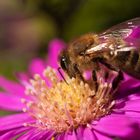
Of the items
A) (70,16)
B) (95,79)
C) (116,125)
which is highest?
(70,16)

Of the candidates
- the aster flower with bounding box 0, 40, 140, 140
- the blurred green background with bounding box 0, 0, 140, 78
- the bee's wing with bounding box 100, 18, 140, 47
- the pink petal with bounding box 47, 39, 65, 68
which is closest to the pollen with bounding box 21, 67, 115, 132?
the aster flower with bounding box 0, 40, 140, 140

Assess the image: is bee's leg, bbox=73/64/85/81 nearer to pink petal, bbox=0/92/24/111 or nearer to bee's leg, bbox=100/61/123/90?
bee's leg, bbox=100/61/123/90

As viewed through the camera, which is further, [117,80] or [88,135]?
[117,80]

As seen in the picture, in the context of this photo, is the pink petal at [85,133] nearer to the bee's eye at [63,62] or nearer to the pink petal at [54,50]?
the bee's eye at [63,62]

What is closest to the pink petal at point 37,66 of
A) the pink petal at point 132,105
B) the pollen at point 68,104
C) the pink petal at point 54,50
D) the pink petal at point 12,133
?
the pink petal at point 54,50

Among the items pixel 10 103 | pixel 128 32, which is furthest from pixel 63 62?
pixel 10 103

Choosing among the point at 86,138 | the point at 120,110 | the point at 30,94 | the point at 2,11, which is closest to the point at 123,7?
the point at 30,94

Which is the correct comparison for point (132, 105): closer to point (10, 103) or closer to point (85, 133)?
point (85, 133)
